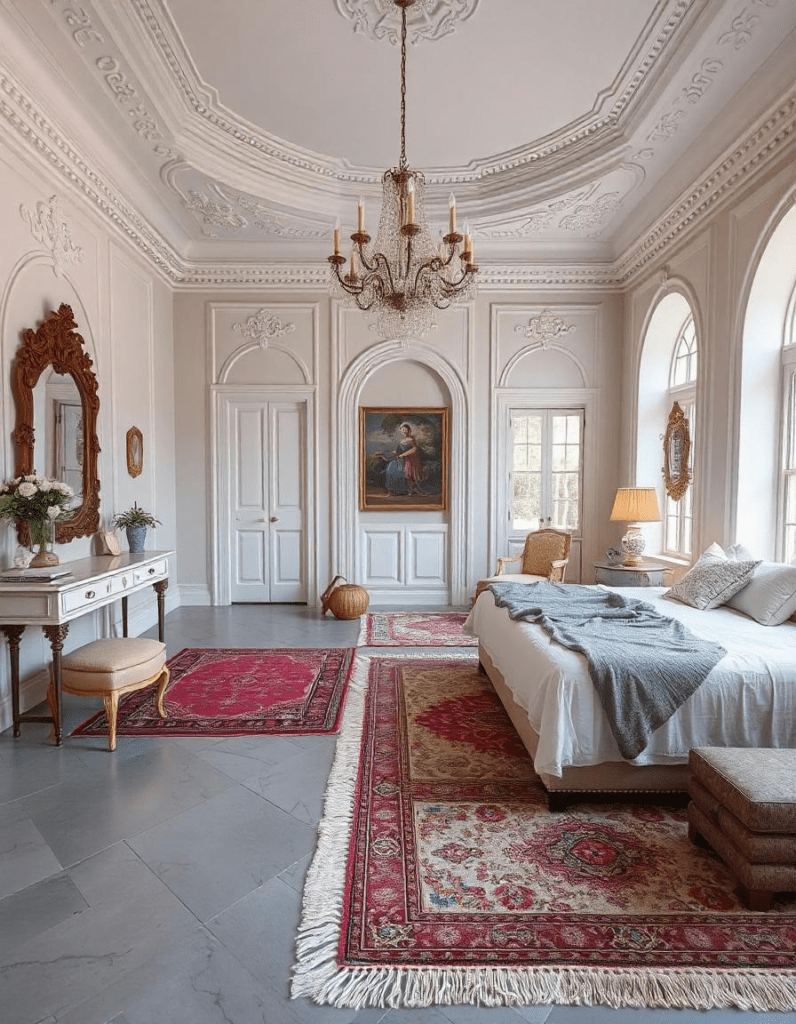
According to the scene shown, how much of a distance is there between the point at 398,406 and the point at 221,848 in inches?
212

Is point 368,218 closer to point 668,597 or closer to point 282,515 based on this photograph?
point 282,515

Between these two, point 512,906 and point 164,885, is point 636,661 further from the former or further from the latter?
point 164,885

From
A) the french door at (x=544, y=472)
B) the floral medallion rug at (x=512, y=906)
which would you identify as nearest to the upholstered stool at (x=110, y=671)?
the floral medallion rug at (x=512, y=906)

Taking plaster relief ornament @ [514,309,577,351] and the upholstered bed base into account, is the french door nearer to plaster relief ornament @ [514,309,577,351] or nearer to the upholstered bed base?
plaster relief ornament @ [514,309,577,351]

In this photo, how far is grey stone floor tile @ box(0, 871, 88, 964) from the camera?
184cm

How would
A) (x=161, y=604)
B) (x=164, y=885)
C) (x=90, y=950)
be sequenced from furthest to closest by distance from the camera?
(x=161, y=604) → (x=164, y=885) → (x=90, y=950)

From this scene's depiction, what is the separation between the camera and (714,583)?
3865 mm

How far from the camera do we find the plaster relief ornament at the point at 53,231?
397 cm

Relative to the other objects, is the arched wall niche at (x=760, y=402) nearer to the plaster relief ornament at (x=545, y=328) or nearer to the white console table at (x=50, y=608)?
the plaster relief ornament at (x=545, y=328)

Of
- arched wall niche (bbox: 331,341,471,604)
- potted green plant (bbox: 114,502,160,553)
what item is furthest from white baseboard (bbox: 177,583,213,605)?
potted green plant (bbox: 114,502,160,553)

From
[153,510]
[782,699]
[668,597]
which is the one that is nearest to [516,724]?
[782,699]

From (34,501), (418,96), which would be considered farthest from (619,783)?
(418,96)

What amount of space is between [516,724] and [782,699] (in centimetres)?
122

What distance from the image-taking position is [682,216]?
5.14 meters
